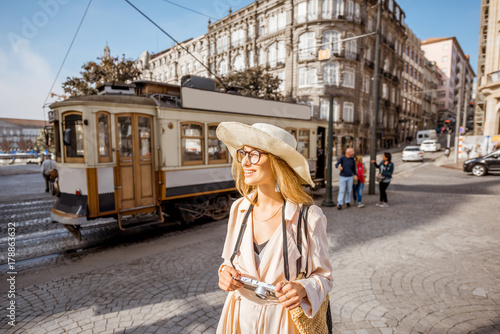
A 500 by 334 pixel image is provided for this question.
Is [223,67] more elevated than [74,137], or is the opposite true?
[223,67]

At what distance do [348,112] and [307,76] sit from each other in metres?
6.57

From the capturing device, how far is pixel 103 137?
19.6 feet

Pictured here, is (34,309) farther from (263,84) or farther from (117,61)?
(263,84)

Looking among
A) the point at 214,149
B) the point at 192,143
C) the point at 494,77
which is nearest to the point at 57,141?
the point at 192,143

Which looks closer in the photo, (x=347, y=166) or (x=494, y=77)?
(x=347, y=166)

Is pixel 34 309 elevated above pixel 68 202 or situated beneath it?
situated beneath

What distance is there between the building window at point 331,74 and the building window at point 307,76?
4.03ft

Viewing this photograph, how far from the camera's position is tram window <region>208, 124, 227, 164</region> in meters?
7.57

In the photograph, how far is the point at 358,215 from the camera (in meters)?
8.01

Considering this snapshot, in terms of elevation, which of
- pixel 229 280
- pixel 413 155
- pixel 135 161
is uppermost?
pixel 135 161

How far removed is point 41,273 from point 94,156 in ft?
7.68

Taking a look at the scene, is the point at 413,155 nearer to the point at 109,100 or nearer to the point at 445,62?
the point at 109,100

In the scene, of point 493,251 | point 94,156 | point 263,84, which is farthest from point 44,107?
point 263,84

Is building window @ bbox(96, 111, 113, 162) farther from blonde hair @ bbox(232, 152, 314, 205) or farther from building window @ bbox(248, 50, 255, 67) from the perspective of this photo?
building window @ bbox(248, 50, 255, 67)
